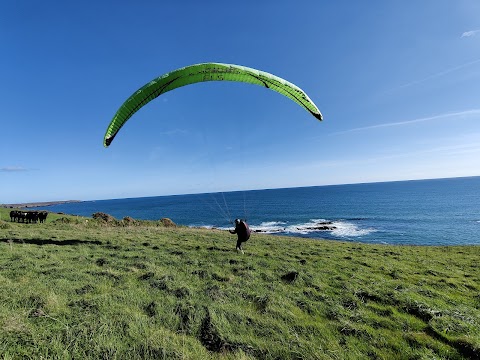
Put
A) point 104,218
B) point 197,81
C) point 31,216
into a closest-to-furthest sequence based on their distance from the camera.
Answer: point 197,81
point 31,216
point 104,218

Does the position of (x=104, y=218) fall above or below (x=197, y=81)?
below

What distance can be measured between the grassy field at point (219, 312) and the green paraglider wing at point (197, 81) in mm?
7113

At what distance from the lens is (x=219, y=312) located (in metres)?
5.82

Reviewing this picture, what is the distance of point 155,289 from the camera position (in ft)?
23.9

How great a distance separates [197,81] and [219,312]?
10806 millimetres

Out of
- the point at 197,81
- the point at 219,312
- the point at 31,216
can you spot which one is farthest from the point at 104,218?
the point at 219,312

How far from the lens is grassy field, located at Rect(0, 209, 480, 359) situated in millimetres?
4414

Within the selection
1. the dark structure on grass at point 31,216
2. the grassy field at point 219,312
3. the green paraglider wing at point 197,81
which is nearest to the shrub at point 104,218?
the dark structure on grass at point 31,216

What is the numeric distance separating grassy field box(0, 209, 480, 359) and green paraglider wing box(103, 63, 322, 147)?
7.11 m

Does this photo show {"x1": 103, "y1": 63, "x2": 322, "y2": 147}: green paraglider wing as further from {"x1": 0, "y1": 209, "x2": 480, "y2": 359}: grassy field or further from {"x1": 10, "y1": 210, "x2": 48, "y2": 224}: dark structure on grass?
{"x1": 10, "y1": 210, "x2": 48, "y2": 224}: dark structure on grass

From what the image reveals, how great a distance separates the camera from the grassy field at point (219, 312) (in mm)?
4414

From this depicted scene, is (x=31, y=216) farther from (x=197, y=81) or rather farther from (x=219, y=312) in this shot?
(x=219, y=312)

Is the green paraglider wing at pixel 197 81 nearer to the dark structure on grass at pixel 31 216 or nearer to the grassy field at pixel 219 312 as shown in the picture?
the grassy field at pixel 219 312

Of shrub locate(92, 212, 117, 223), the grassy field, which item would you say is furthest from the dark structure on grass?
the grassy field
